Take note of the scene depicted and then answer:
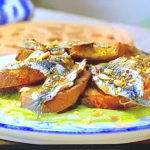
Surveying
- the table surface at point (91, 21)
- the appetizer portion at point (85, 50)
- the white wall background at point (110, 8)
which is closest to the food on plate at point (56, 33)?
the table surface at point (91, 21)

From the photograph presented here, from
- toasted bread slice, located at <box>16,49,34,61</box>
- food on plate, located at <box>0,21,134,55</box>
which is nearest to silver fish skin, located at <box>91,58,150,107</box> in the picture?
toasted bread slice, located at <box>16,49,34,61</box>

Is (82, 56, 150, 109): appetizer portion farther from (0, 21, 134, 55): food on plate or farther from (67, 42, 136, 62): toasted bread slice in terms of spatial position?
(0, 21, 134, 55): food on plate

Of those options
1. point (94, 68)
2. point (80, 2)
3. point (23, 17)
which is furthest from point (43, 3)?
point (94, 68)

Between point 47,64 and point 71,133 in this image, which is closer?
point 71,133

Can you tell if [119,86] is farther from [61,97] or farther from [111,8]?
[111,8]

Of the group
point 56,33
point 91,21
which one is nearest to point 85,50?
point 56,33

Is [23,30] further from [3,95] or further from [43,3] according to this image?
[43,3]
